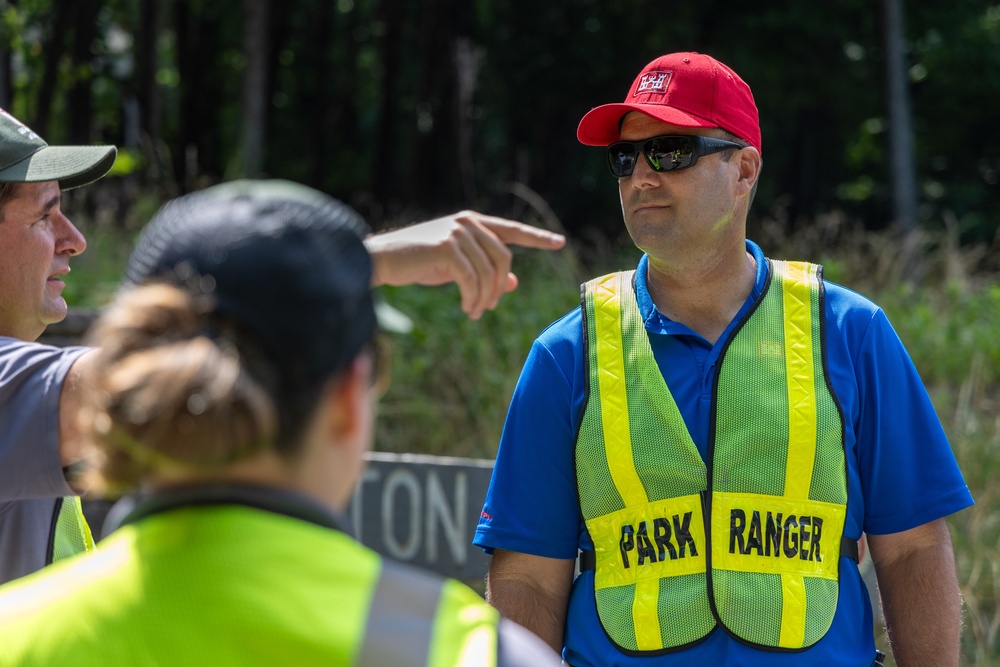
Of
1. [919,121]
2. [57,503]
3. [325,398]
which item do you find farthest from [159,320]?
[919,121]

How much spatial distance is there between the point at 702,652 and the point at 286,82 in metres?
20.0

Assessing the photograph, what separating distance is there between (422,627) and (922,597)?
173 cm

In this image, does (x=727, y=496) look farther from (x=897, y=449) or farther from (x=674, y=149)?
(x=674, y=149)

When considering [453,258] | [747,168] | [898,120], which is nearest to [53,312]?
[453,258]

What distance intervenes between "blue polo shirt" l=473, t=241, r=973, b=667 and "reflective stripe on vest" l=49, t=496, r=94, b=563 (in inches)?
34.4

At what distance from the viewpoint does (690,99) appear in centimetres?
279

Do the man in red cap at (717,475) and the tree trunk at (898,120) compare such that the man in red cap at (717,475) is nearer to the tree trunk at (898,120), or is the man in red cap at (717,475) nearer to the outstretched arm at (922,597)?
the outstretched arm at (922,597)

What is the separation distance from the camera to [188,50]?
2011cm

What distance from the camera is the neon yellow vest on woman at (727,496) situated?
2445mm

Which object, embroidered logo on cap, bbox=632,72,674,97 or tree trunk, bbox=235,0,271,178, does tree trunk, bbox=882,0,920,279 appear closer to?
tree trunk, bbox=235,0,271,178

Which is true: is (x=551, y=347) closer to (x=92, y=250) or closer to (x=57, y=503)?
(x=57, y=503)

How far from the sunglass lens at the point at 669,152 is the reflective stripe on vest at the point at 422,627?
184 centimetres

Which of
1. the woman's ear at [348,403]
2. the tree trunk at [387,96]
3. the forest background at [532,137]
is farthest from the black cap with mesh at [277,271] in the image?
the tree trunk at [387,96]

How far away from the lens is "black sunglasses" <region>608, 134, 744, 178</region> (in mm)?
→ 2801
